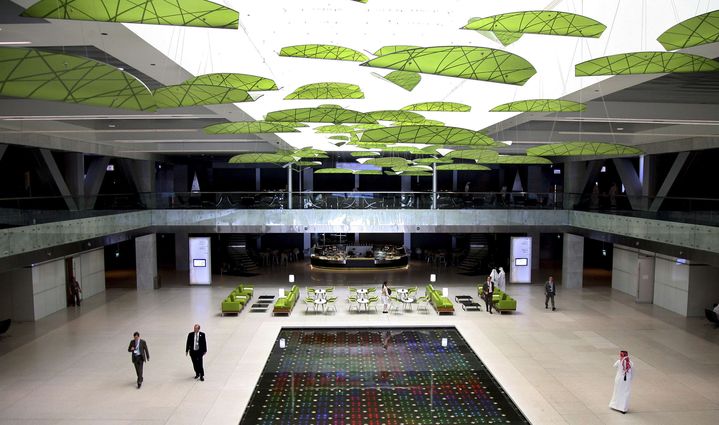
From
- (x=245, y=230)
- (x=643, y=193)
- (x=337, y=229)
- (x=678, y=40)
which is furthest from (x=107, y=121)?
(x=643, y=193)

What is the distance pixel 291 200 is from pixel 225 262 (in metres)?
9.62

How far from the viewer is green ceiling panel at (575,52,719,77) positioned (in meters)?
7.81

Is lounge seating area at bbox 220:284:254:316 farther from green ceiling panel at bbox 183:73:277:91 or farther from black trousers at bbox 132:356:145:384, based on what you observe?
green ceiling panel at bbox 183:73:277:91

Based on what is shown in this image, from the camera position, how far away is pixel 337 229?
31.7 m

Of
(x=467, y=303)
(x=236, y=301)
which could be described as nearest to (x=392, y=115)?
(x=236, y=301)

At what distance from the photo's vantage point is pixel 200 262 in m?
30.7

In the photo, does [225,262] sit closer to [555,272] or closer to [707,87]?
[555,272]

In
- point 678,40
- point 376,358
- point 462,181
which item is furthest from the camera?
point 462,181

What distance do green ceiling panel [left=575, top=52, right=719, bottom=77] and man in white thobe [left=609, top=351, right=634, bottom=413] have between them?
23.9 ft

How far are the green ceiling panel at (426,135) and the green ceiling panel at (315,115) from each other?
60cm

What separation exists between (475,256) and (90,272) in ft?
80.9

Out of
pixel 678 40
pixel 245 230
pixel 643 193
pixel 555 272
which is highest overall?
pixel 678 40

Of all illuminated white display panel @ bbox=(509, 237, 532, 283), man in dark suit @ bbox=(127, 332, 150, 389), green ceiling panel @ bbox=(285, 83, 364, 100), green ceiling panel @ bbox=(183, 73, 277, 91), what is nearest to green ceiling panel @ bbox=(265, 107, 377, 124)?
green ceiling panel @ bbox=(285, 83, 364, 100)

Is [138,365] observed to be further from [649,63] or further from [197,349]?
[649,63]
